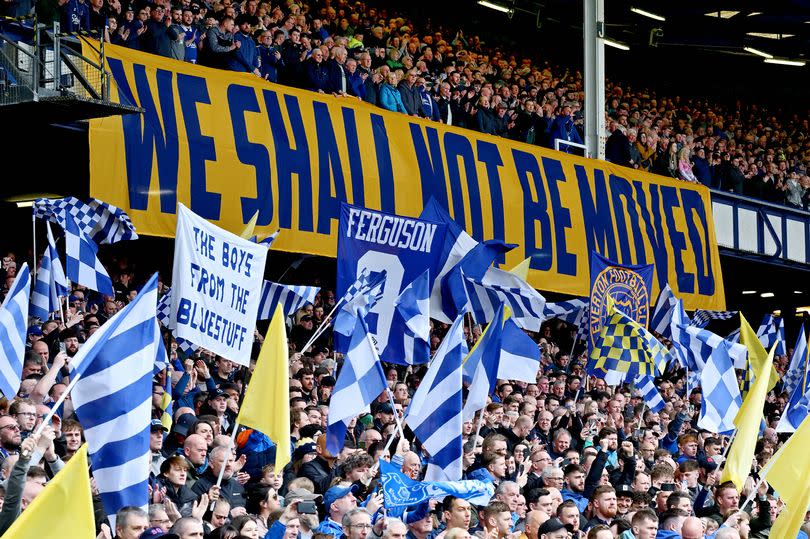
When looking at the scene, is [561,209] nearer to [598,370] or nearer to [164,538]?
[598,370]

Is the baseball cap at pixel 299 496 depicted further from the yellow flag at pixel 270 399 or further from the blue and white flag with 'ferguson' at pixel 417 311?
the blue and white flag with 'ferguson' at pixel 417 311

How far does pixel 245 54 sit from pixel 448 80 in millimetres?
4763

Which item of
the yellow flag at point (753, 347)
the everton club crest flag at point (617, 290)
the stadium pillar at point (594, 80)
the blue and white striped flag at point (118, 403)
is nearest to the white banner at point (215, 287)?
the blue and white striped flag at point (118, 403)

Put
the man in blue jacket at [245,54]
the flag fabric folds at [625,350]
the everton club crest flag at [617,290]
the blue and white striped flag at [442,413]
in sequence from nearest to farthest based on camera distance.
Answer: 1. the blue and white striped flag at [442,413]
2. the flag fabric folds at [625,350]
3. the everton club crest flag at [617,290]
4. the man in blue jacket at [245,54]

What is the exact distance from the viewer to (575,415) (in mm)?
16516

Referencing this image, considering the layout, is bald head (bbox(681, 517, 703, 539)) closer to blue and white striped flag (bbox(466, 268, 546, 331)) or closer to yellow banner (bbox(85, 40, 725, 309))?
blue and white striped flag (bbox(466, 268, 546, 331))

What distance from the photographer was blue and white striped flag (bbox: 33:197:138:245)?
1427cm

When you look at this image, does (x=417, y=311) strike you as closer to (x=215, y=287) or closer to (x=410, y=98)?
(x=215, y=287)

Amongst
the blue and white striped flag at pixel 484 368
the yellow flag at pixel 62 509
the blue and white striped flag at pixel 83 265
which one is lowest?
the blue and white striped flag at pixel 484 368

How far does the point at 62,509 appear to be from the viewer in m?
5.93

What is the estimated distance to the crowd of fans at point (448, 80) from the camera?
17.6 m

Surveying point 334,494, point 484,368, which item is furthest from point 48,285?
point 334,494

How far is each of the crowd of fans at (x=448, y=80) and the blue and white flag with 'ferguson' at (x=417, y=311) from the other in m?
4.45

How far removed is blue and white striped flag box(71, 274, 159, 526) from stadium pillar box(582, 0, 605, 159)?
15122 millimetres
